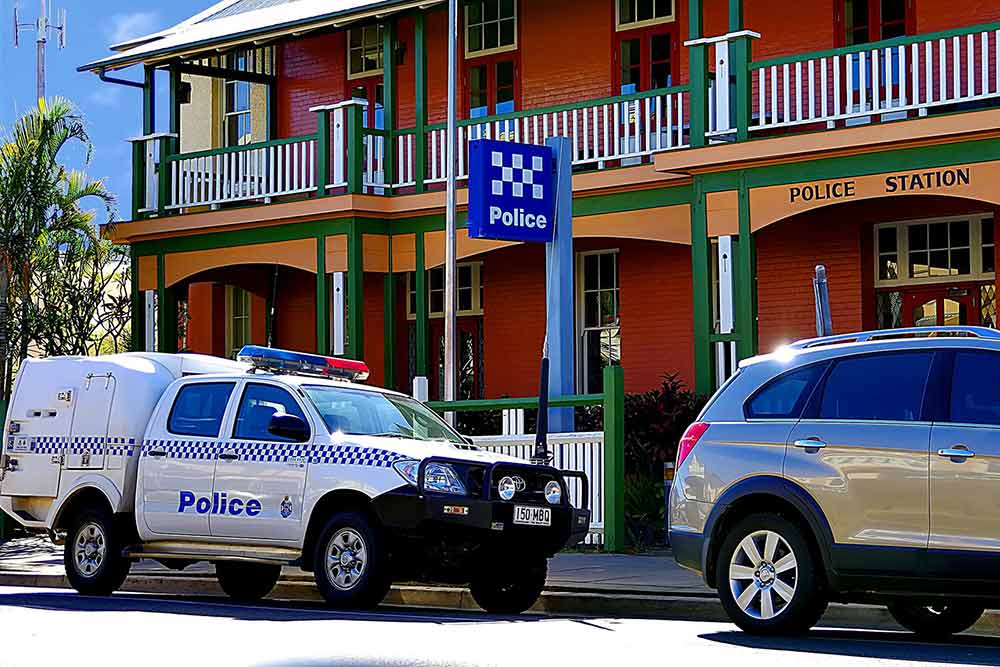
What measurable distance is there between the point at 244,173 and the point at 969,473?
15.9 metres

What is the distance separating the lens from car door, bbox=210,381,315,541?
13.0 m

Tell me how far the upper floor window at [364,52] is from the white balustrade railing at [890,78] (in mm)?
7762

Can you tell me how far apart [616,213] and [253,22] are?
21.4 ft

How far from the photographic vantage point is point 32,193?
85.6ft

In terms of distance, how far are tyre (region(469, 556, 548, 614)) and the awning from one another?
10.5m

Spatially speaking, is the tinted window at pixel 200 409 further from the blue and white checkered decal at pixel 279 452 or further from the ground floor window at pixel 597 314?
the ground floor window at pixel 597 314

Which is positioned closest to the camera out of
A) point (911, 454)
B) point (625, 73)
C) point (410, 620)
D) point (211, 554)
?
point (911, 454)

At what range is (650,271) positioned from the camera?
76.4 feet

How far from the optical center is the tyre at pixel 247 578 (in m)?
14.8

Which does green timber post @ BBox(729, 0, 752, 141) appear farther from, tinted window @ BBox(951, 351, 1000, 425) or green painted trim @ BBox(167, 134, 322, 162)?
tinted window @ BBox(951, 351, 1000, 425)

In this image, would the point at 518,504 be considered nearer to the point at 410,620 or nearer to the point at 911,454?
the point at 410,620

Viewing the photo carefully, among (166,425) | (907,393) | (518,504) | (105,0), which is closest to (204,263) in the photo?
(166,425)

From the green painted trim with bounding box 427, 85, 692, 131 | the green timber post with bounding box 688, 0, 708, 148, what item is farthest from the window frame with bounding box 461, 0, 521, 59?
the green timber post with bounding box 688, 0, 708, 148

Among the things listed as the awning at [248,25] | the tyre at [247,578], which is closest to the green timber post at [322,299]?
the awning at [248,25]
